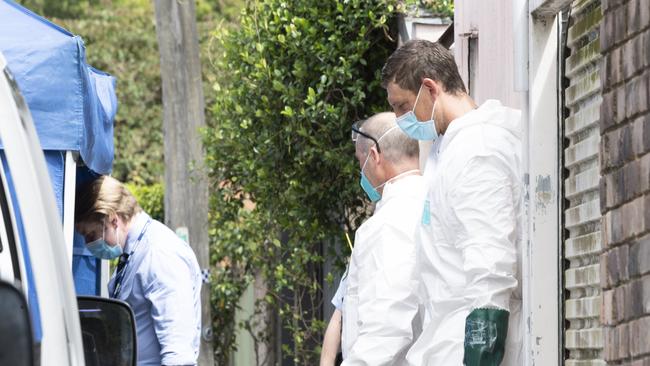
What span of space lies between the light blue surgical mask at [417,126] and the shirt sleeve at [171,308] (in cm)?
191

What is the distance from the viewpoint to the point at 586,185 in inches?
163

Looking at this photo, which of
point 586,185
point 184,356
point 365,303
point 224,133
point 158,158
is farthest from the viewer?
point 158,158

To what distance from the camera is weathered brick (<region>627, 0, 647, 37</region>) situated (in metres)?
3.35

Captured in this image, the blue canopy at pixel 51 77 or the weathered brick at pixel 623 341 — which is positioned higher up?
the blue canopy at pixel 51 77

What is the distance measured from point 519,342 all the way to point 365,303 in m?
0.96

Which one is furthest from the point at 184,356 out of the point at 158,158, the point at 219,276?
the point at 158,158

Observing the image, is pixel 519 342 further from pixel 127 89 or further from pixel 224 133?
pixel 127 89

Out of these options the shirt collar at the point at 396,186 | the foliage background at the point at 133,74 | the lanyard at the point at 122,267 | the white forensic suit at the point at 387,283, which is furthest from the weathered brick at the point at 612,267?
the foliage background at the point at 133,74

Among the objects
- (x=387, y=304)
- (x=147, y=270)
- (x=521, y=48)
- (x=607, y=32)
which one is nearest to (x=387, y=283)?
(x=387, y=304)

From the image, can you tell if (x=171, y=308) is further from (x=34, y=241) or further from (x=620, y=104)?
(x=34, y=241)

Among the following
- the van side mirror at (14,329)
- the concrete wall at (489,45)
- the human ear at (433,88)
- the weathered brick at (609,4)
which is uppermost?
the concrete wall at (489,45)

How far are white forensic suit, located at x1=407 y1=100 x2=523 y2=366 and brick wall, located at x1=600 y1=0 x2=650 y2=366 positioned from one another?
2.17 ft

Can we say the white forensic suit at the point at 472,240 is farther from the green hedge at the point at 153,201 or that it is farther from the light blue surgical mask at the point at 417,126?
the green hedge at the point at 153,201

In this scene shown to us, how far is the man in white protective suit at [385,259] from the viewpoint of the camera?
5.18 m
